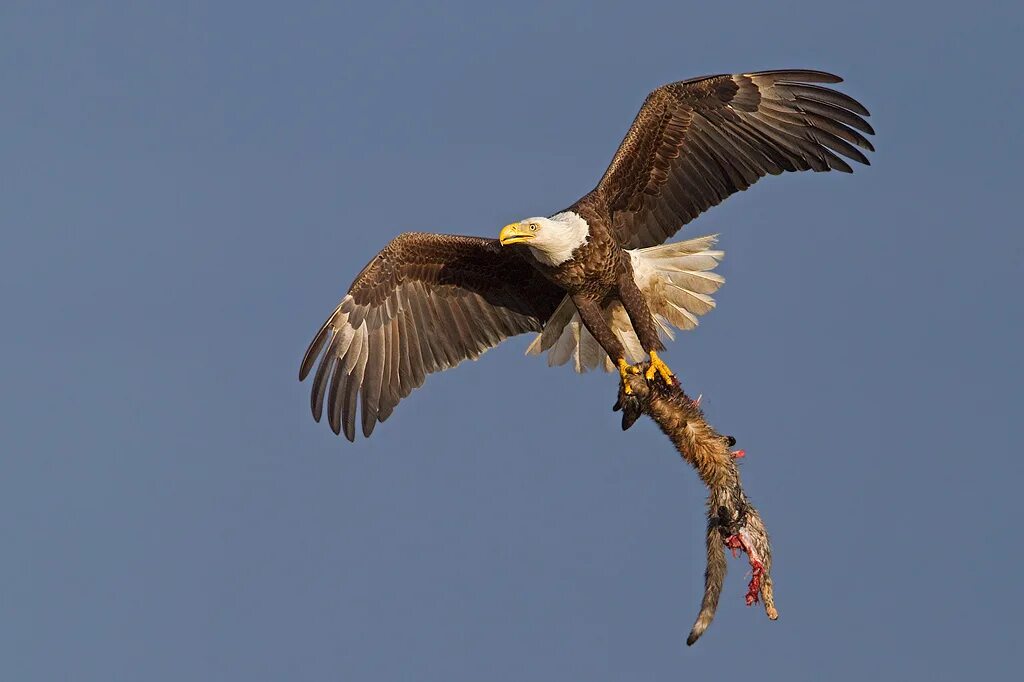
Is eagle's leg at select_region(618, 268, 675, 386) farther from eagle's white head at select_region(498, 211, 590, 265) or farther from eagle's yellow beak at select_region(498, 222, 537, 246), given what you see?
eagle's yellow beak at select_region(498, 222, 537, 246)

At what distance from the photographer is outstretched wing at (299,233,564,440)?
35.0ft

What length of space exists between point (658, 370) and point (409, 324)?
91.4 inches

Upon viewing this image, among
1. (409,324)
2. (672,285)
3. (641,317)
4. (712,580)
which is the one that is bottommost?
(712,580)

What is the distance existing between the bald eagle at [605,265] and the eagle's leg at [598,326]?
10mm

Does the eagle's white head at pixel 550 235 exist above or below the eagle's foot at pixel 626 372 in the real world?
above

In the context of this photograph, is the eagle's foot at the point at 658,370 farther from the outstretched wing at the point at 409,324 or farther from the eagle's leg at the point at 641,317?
the outstretched wing at the point at 409,324

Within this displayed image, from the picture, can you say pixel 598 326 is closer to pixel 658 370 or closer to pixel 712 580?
pixel 658 370

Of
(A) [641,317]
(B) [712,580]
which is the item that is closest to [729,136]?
(A) [641,317]

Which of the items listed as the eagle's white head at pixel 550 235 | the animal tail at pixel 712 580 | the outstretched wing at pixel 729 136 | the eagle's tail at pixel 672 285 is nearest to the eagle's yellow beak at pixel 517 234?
the eagle's white head at pixel 550 235

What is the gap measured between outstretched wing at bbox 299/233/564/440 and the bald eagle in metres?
0.01

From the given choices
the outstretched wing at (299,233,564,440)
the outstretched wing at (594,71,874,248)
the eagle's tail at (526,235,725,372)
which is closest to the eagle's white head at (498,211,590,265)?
the outstretched wing at (594,71,874,248)

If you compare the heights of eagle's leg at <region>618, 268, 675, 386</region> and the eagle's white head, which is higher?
the eagle's white head

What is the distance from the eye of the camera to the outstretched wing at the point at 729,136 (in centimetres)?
963

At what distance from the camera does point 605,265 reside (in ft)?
32.1
